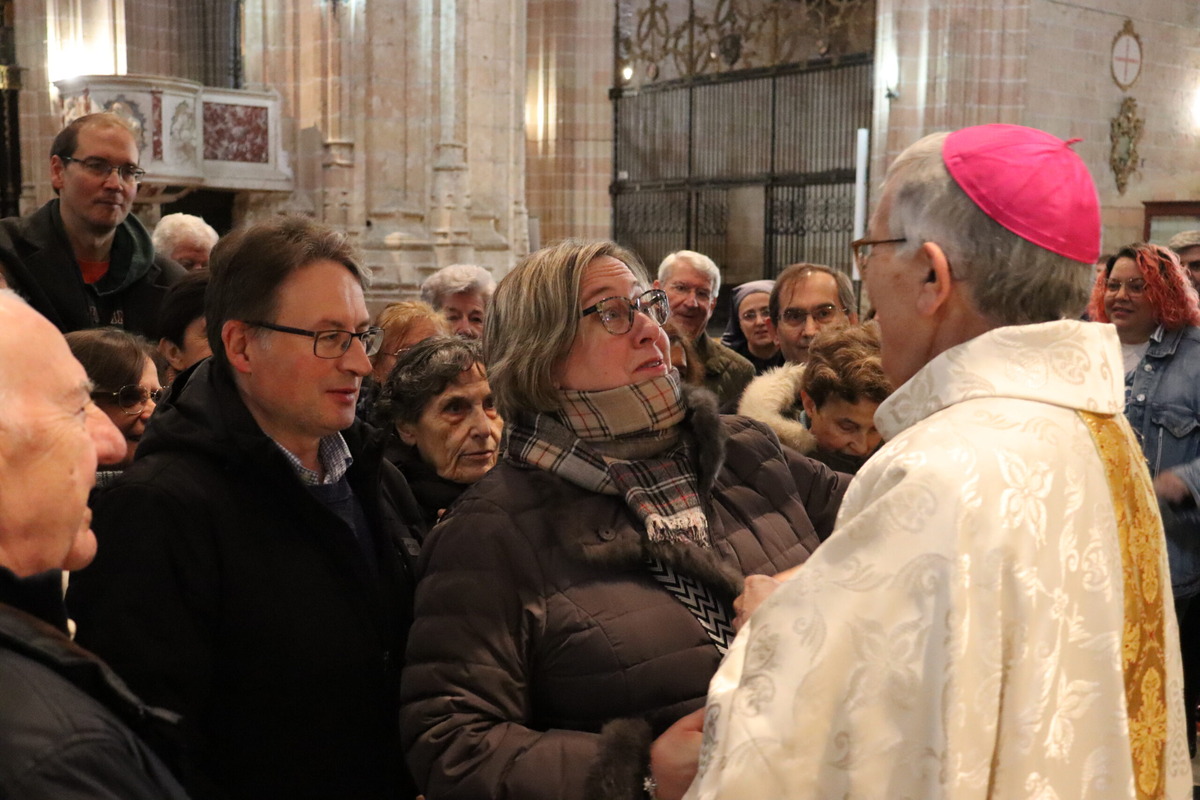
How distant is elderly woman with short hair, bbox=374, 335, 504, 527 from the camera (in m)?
3.00

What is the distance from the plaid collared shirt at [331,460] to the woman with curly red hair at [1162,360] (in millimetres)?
2824

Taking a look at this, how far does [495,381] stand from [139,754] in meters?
1.08

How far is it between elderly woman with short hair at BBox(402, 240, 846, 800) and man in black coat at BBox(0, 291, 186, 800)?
25.2 inches

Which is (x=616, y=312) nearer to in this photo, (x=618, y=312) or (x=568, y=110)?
(x=618, y=312)

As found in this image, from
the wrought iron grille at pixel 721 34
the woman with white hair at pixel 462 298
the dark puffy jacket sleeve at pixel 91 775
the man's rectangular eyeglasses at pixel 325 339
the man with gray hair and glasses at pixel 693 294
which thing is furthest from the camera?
the wrought iron grille at pixel 721 34

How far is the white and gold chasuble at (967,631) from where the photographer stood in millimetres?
1339

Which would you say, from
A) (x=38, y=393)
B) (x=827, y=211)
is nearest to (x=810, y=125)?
(x=827, y=211)

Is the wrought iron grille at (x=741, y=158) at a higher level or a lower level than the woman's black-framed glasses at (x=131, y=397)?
higher

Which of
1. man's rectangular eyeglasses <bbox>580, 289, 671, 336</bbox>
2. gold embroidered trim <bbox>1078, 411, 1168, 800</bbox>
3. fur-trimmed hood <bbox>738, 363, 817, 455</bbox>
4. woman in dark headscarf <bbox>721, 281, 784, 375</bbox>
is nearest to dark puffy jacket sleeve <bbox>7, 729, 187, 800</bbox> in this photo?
gold embroidered trim <bbox>1078, 411, 1168, 800</bbox>

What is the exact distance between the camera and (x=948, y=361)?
59.1 inches

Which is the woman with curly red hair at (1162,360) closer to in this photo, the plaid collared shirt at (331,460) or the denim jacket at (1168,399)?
the denim jacket at (1168,399)

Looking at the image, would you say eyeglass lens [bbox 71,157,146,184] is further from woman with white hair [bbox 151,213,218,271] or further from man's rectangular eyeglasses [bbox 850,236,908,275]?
man's rectangular eyeglasses [bbox 850,236,908,275]

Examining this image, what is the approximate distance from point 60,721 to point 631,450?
1166 millimetres

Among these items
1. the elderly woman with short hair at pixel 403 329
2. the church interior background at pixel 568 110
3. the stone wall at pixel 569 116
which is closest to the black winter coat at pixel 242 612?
the elderly woman with short hair at pixel 403 329
